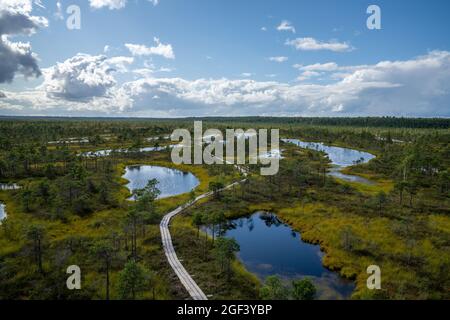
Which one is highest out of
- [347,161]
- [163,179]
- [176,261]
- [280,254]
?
[347,161]

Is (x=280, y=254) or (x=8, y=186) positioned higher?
(x=8, y=186)

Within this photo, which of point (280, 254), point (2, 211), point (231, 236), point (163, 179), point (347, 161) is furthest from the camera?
point (347, 161)

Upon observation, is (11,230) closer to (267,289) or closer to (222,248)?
(222,248)

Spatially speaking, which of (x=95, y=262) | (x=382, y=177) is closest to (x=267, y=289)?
(x=95, y=262)

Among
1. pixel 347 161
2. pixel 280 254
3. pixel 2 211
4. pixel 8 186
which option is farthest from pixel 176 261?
pixel 347 161

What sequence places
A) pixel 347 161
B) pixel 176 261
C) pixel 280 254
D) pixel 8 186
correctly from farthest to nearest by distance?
1. pixel 347 161
2. pixel 8 186
3. pixel 280 254
4. pixel 176 261

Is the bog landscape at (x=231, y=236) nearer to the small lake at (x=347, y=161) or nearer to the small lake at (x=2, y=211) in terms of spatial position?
the small lake at (x=2, y=211)

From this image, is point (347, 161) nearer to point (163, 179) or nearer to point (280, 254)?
point (163, 179)
